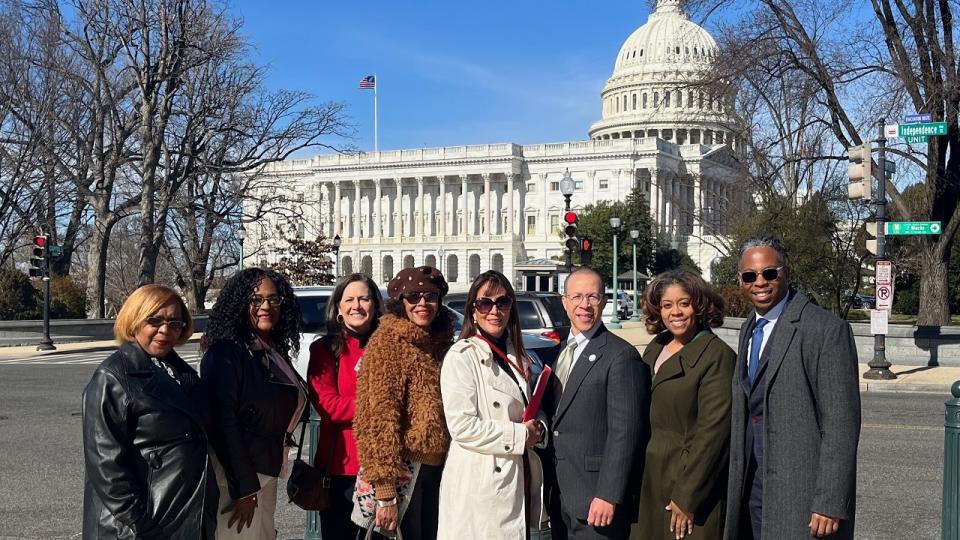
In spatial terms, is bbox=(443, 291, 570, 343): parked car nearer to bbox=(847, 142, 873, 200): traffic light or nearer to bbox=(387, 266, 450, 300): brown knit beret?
bbox=(847, 142, 873, 200): traffic light

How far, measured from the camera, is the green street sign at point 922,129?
16786mm

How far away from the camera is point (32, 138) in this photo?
3244 centimetres

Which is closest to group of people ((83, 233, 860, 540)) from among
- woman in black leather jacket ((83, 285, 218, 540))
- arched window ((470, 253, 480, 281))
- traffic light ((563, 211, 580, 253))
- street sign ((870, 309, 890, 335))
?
woman in black leather jacket ((83, 285, 218, 540))

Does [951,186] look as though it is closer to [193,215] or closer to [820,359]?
[820,359]

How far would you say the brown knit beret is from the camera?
477cm

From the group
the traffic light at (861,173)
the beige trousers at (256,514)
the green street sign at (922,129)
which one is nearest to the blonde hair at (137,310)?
the beige trousers at (256,514)

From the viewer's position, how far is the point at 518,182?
376ft

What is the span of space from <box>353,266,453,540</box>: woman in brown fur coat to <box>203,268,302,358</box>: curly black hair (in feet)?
2.28

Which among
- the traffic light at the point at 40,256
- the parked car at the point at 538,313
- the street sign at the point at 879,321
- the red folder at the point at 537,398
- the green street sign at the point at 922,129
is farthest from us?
the traffic light at the point at 40,256

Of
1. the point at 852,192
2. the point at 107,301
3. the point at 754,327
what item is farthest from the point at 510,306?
the point at 107,301

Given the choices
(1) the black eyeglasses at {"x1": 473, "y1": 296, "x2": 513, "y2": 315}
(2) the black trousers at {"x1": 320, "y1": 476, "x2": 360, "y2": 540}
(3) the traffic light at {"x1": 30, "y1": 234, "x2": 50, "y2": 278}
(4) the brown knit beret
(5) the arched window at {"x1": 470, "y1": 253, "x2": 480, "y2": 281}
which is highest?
(5) the arched window at {"x1": 470, "y1": 253, "x2": 480, "y2": 281}

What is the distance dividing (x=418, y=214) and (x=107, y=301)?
2990 inches

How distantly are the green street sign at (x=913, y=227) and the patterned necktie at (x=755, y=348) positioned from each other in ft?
52.6

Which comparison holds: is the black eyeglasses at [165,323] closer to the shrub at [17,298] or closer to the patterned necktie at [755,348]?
the patterned necktie at [755,348]
